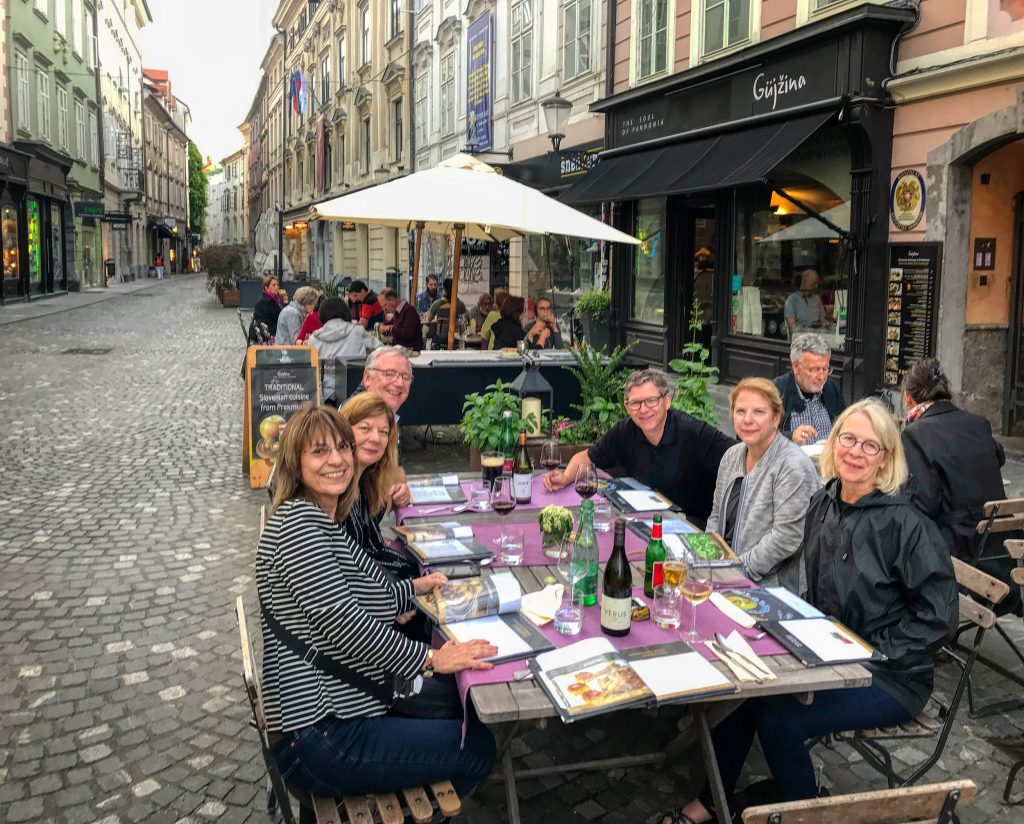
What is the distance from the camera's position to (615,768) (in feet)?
11.8

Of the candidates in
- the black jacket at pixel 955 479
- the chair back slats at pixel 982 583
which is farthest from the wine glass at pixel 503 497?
the black jacket at pixel 955 479

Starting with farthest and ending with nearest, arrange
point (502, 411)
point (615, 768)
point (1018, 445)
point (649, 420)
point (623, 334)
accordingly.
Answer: point (623, 334), point (1018, 445), point (502, 411), point (649, 420), point (615, 768)

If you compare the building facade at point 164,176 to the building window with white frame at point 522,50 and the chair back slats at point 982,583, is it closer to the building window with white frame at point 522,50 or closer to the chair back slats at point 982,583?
the building window with white frame at point 522,50

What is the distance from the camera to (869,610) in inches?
122

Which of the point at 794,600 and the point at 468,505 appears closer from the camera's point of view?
the point at 794,600

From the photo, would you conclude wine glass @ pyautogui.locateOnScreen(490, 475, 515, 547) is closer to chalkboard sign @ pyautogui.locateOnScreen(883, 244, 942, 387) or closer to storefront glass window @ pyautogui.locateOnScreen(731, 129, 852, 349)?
chalkboard sign @ pyautogui.locateOnScreen(883, 244, 942, 387)

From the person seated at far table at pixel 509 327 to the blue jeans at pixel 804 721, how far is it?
8009 millimetres

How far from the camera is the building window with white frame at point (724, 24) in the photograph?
11820 mm

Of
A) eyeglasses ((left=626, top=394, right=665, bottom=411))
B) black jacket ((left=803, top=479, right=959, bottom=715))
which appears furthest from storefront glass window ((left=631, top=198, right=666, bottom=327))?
black jacket ((left=803, top=479, right=959, bottom=715))

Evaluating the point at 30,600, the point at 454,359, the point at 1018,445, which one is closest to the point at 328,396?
the point at 454,359

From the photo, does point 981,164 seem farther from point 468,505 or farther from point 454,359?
point 468,505

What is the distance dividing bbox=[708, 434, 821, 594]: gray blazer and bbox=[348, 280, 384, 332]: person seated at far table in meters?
9.18

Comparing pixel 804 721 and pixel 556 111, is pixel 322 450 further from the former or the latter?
pixel 556 111

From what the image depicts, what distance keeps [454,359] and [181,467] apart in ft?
9.21
